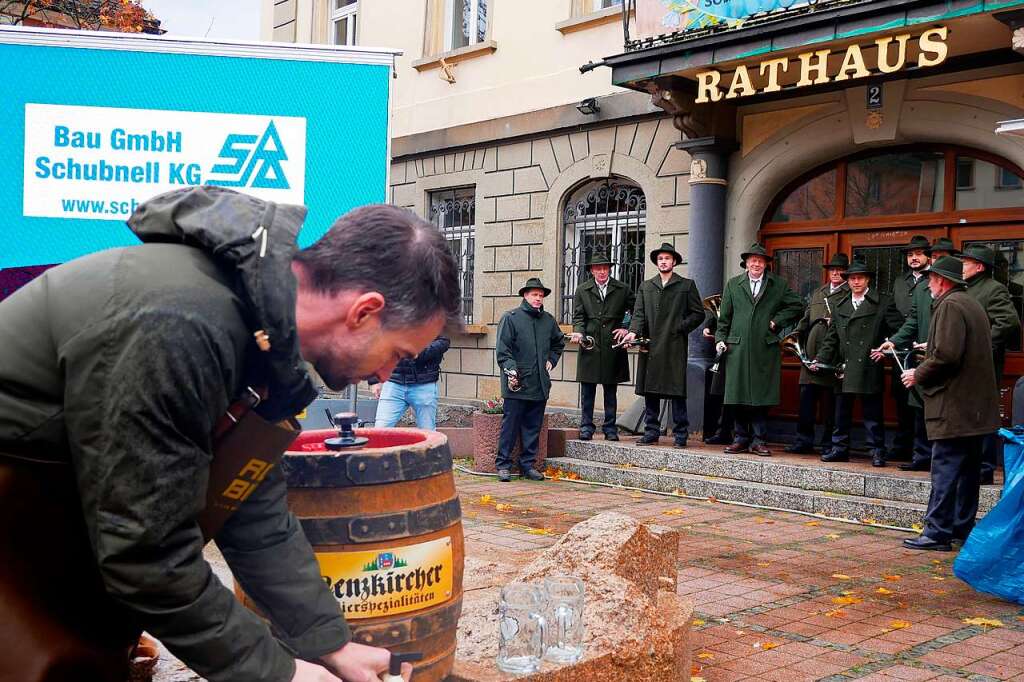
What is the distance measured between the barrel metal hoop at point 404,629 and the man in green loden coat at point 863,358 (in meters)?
7.79

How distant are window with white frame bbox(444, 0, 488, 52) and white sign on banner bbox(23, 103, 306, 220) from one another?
35.8 feet

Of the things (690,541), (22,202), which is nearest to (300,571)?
(22,202)

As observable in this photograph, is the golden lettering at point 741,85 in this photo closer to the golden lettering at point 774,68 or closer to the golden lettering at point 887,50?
the golden lettering at point 774,68

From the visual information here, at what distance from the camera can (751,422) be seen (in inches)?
433

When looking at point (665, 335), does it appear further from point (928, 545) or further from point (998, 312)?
point (928, 545)

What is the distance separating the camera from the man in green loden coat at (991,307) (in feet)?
29.0

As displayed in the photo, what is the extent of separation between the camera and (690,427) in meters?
12.1

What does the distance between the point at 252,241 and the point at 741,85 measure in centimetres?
995

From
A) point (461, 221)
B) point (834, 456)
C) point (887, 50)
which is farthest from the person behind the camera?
point (461, 221)

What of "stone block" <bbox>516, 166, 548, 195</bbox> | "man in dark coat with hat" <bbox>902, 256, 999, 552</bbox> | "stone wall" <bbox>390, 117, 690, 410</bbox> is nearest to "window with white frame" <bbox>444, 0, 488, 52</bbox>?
"stone wall" <bbox>390, 117, 690, 410</bbox>

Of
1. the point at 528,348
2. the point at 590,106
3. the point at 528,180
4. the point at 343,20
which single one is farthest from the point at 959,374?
the point at 343,20

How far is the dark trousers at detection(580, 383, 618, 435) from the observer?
11.9 m

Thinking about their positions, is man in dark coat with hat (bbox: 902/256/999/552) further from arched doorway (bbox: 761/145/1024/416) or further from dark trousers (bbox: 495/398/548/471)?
dark trousers (bbox: 495/398/548/471)

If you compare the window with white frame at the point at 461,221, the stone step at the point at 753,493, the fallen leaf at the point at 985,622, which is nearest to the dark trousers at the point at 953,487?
the stone step at the point at 753,493
